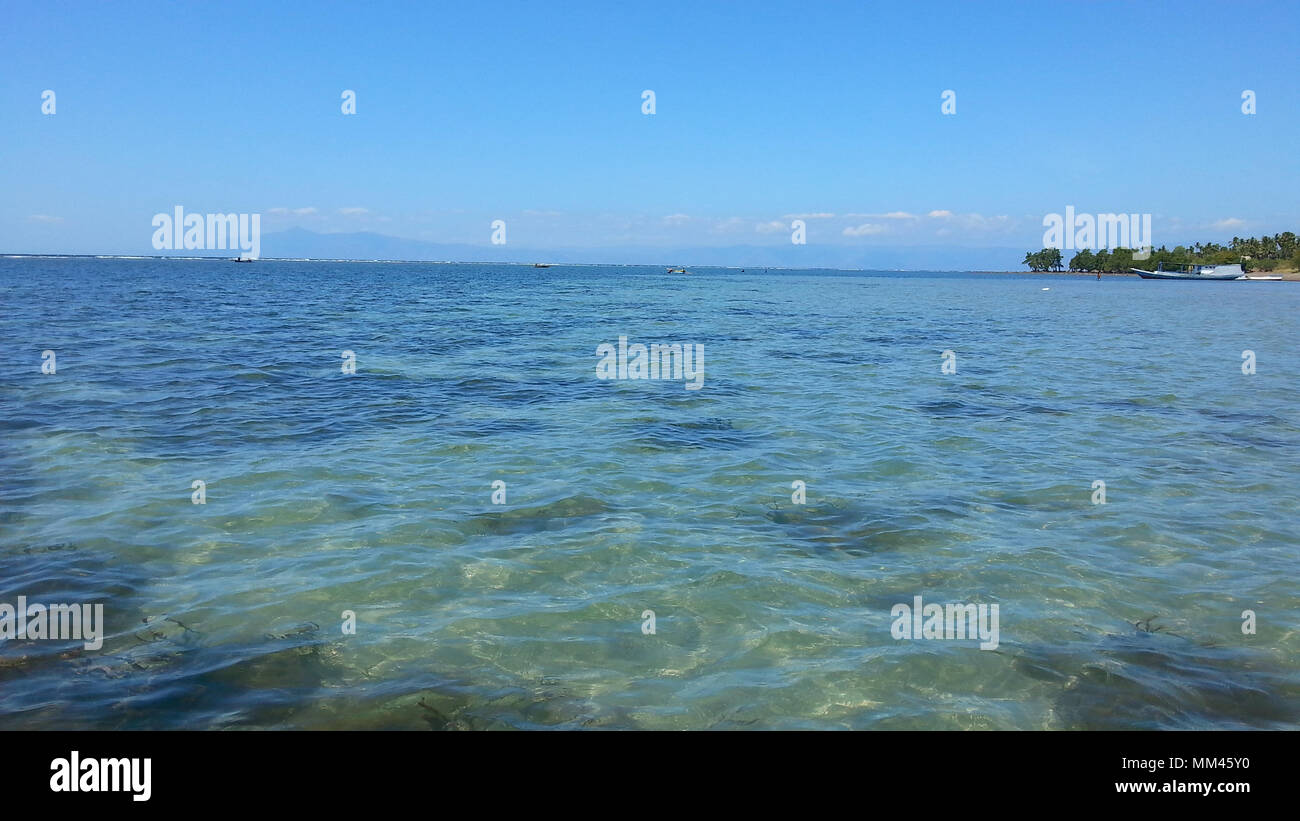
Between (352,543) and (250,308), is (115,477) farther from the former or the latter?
(250,308)

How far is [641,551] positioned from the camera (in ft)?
34.2

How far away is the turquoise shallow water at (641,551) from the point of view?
695 cm

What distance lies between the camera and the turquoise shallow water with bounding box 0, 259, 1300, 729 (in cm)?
695

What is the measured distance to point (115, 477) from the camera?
1341 cm

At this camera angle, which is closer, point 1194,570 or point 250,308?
point 1194,570
